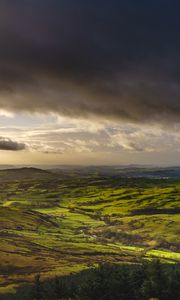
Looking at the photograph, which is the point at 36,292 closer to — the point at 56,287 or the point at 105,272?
the point at 56,287

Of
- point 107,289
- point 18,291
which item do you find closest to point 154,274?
point 107,289

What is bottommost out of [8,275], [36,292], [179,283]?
[8,275]

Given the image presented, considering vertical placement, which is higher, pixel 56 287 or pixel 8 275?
pixel 56 287

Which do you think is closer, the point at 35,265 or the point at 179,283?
the point at 179,283

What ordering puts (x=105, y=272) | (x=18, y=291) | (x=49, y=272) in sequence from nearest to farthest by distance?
1. (x=105, y=272)
2. (x=18, y=291)
3. (x=49, y=272)

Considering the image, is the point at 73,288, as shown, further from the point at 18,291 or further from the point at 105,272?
the point at 18,291

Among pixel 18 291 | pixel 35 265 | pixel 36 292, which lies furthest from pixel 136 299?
pixel 35 265

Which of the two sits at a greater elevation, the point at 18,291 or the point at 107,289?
the point at 107,289

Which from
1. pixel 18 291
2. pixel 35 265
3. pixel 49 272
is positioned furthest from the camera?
pixel 35 265

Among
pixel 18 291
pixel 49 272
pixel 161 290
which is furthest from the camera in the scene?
pixel 49 272
